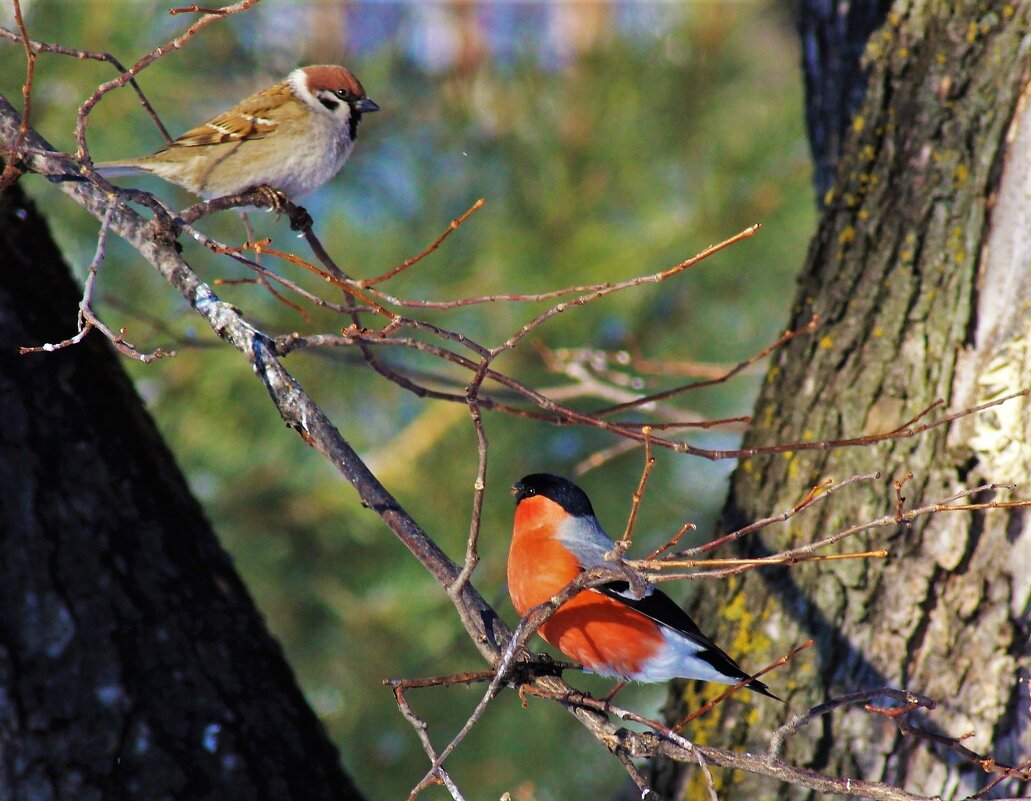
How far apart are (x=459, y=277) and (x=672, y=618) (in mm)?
2537

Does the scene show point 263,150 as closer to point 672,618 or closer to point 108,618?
point 108,618

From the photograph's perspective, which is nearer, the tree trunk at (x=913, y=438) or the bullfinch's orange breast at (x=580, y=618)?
the tree trunk at (x=913, y=438)

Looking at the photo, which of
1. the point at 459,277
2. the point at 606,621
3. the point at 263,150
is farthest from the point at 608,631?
the point at 459,277

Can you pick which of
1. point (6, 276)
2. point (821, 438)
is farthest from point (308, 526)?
point (821, 438)

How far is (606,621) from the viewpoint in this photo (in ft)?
7.28

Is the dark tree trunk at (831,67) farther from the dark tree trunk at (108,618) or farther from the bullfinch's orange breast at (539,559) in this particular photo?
the dark tree trunk at (108,618)

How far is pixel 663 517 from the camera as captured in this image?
4.95m

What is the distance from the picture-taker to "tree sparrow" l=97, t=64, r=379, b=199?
261 centimetres

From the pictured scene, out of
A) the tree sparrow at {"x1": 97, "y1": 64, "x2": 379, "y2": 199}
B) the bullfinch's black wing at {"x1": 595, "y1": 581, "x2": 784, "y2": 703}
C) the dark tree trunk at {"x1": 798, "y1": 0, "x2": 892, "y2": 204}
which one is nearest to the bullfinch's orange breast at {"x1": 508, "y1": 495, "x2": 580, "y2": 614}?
the bullfinch's black wing at {"x1": 595, "y1": 581, "x2": 784, "y2": 703}

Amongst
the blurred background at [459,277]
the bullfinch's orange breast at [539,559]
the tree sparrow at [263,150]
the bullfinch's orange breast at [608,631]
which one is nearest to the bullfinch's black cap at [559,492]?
the bullfinch's orange breast at [539,559]

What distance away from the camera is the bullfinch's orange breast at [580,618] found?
86.7 inches

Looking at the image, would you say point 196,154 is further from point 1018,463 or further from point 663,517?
point 663,517

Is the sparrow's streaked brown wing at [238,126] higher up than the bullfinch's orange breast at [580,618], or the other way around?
the sparrow's streaked brown wing at [238,126]

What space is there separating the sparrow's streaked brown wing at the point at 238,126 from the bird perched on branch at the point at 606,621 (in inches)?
48.9
